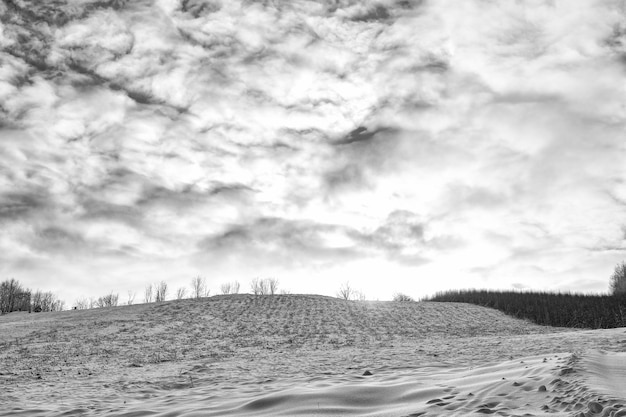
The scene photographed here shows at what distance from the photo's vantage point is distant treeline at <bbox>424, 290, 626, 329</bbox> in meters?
47.7

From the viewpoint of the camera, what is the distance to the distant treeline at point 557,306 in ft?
156

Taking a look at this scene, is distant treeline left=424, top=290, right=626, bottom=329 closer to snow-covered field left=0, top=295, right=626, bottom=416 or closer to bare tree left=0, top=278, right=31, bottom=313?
snow-covered field left=0, top=295, right=626, bottom=416

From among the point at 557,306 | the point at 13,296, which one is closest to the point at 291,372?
the point at 557,306

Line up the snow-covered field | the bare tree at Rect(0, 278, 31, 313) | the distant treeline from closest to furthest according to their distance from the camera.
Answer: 1. the snow-covered field
2. the distant treeline
3. the bare tree at Rect(0, 278, 31, 313)

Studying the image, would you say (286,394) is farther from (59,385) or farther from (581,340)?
(581,340)

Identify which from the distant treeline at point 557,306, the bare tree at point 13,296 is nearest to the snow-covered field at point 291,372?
the distant treeline at point 557,306

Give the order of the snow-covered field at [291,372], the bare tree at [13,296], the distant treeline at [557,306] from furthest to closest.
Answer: the bare tree at [13,296] → the distant treeline at [557,306] → the snow-covered field at [291,372]

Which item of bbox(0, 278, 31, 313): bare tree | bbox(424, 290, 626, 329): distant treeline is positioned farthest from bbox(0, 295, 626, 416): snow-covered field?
bbox(0, 278, 31, 313): bare tree

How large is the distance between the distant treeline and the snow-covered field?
709 inches

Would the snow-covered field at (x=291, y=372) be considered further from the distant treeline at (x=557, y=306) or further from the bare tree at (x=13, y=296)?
the bare tree at (x=13, y=296)

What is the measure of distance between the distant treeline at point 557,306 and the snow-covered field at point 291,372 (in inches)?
709

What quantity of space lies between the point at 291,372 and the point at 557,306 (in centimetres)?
5459

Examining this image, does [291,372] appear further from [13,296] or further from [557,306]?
[13,296]

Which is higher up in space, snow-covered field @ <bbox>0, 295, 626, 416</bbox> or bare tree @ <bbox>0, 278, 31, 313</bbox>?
bare tree @ <bbox>0, 278, 31, 313</bbox>
